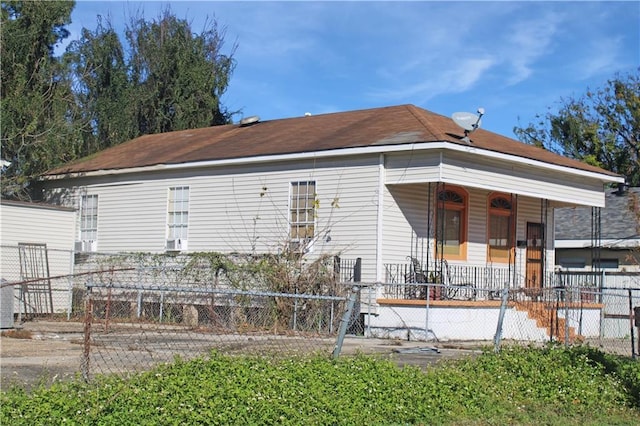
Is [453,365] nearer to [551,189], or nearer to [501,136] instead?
[551,189]

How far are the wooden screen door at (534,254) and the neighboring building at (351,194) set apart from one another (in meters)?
0.04

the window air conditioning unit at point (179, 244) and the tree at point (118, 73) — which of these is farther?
the tree at point (118, 73)

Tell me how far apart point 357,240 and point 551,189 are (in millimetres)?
5538

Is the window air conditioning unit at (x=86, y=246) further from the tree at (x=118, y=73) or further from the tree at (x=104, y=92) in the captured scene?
the tree at (x=104, y=92)

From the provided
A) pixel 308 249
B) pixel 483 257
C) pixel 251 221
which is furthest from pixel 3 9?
pixel 483 257

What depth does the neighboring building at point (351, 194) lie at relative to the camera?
765 inches

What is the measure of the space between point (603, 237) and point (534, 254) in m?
5.18

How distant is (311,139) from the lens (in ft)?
71.2

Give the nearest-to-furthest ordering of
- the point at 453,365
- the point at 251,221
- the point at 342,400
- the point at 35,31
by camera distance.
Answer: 1. the point at 342,400
2. the point at 453,365
3. the point at 251,221
4. the point at 35,31

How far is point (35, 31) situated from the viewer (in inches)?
1111

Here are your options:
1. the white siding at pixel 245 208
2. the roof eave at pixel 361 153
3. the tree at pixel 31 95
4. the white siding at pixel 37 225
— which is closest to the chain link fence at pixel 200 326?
the white siding at pixel 245 208

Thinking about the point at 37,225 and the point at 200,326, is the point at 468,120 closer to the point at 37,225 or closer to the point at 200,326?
the point at 200,326

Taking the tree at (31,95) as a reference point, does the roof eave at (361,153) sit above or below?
below

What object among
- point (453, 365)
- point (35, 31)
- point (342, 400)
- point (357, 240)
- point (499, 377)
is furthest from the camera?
point (35, 31)
